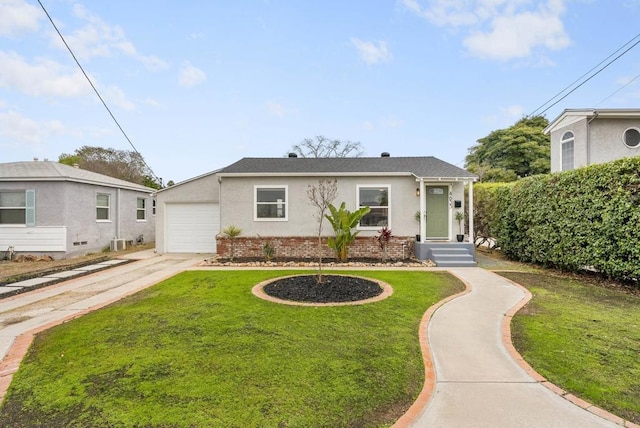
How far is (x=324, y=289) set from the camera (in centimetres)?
716

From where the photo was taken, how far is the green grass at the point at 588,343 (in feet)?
10.6

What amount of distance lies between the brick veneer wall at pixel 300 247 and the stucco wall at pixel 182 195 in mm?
2909

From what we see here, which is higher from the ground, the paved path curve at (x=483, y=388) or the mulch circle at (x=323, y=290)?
the mulch circle at (x=323, y=290)

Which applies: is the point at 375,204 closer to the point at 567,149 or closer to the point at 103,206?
the point at 567,149

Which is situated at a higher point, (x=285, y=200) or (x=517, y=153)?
(x=517, y=153)

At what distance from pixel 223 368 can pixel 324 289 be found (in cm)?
375

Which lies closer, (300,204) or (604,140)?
(300,204)

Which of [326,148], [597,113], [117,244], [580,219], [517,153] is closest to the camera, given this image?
[580,219]

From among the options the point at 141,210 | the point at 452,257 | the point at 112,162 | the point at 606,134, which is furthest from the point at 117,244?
the point at 606,134

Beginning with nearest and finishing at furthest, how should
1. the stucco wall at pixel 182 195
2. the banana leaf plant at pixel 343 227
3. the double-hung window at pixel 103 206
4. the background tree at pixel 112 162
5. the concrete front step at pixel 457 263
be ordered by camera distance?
the concrete front step at pixel 457 263, the banana leaf plant at pixel 343 227, the stucco wall at pixel 182 195, the double-hung window at pixel 103 206, the background tree at pixel 112 162

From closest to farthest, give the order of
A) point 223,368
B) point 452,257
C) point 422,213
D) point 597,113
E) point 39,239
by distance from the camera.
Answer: point 223,368 < point 452,257 < point 422,213 < point 39,239 < point 597,113

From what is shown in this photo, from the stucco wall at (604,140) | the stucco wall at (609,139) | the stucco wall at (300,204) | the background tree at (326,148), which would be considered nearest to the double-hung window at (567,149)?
the stucco wall at (604,140)

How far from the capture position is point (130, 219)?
670 inches

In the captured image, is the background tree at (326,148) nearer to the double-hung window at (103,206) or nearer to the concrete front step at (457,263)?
the double-hung window at (103,206)
